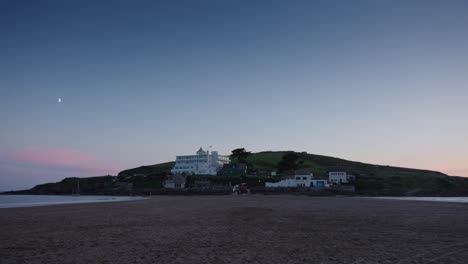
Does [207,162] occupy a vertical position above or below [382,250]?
above

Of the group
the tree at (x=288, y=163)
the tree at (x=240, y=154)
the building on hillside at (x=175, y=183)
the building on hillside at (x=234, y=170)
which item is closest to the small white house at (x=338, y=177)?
the tree at (x=288, y=163)

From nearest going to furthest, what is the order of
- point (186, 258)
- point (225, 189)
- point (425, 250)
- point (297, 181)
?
point (186, 258), point (425, 250), point (225, 189), point (297, 181)

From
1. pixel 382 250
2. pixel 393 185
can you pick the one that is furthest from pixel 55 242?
pixel 393 185

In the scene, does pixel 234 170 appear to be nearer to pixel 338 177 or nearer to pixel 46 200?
pixel 338 177

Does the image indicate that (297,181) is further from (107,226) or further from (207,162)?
(107,226)

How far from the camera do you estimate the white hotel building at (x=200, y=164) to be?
→ 140 m

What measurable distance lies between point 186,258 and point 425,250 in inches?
324

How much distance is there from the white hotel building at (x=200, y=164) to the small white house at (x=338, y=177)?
49.7 metres

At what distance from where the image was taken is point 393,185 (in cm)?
9800

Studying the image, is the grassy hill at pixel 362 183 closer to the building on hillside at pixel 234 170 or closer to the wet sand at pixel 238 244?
the building on hillside at pixel 234 170

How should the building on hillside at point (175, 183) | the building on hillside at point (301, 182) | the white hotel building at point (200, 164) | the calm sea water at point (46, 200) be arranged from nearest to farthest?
the calm sea water at point (46, 200) < the building on hillside at point (301, 182) < the building on hillside at point (175, 183) < the white hotel building at point (200, 164)

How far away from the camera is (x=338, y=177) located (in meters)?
107

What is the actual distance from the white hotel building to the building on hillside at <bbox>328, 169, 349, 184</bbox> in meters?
49.7

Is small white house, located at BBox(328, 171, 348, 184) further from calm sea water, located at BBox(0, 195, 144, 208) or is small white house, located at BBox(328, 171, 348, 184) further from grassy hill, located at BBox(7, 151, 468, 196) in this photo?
calm sea water, located at BBox(0, 195, 144, 208)
